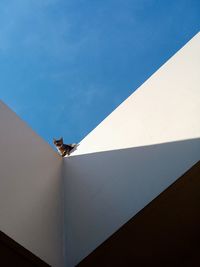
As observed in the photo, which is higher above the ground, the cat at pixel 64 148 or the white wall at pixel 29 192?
the cat at pixel 64 148

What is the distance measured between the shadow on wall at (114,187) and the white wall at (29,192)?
13cm

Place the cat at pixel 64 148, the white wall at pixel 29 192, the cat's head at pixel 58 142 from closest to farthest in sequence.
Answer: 1. the white wall at pixel 29 192
2. the cat at pixel 64 148
3. the cat's head at pixel 58 142

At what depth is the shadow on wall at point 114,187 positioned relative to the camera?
7.22ft

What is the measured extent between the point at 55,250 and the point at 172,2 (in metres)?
2.81

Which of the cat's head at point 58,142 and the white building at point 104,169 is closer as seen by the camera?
the white building at point 104,169

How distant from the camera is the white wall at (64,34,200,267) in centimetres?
224

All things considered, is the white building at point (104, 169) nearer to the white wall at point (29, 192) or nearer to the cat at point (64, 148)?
the white wall at point (29, 192)

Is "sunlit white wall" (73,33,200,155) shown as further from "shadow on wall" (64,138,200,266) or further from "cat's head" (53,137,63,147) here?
"cat's head" (53,137,63,147)

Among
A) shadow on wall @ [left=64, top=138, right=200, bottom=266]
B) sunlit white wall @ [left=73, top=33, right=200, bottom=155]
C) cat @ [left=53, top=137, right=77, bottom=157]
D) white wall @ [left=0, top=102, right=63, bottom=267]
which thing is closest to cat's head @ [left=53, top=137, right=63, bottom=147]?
cat @ [left=53, top=137, right=77, bottom=157]

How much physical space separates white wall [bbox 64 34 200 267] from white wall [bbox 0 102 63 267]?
0.13 m

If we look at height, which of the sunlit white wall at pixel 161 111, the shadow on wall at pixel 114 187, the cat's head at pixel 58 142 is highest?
the cat's head at pixel 58 142

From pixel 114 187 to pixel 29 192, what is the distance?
0.61 meters

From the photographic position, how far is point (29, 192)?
2387 millimetres

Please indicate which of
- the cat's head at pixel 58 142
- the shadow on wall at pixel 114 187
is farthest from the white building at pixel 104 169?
the cat's head at pixel 58 142
